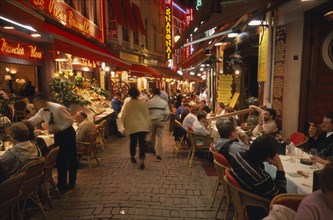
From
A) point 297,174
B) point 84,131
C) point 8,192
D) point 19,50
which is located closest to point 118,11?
point 19,50

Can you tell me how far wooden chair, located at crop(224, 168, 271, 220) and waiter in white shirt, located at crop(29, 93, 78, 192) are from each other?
3231mm

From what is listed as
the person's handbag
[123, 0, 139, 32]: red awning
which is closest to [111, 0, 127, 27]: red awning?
[123, 0, 139, 32]: red awning

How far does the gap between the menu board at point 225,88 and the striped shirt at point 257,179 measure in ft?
26.5

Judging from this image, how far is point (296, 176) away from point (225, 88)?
26.0 feet

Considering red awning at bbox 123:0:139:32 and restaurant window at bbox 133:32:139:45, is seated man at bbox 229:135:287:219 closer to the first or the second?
red awning at bbox 123:0:139:32

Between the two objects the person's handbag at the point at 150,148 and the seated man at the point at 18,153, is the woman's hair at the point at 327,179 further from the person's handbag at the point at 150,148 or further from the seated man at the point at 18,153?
the person's handbag at the point at 150,148

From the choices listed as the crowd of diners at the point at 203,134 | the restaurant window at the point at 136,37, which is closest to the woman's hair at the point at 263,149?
the crowd of diners at the point at 203,134

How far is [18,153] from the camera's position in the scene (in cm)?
390

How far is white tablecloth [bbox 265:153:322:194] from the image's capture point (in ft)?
9.73

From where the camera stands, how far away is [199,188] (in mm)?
5316

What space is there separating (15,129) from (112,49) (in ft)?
45.3

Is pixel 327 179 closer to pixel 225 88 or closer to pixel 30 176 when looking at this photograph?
pixel 30 176

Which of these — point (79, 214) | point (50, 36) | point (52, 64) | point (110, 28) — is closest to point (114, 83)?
point (110, 28)

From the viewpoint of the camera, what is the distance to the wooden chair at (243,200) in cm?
299
